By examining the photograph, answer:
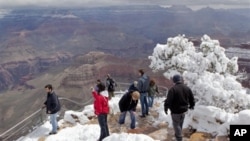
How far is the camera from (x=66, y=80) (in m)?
170

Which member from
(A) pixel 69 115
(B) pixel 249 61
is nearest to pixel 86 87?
(B) pixel 249 61

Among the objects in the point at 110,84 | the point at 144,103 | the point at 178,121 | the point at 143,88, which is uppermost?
the point at 178,121

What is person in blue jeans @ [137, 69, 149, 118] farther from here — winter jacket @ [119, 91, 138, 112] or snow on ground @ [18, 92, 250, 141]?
winter jacket @ [119, 91, 138, 112]

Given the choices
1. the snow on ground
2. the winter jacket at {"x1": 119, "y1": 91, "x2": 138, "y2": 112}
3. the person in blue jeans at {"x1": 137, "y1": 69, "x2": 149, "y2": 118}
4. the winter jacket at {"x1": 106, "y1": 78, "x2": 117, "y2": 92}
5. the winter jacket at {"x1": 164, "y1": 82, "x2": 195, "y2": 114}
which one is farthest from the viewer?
the winter jacket at {"x1": 106, "y1": 78, "x2": 117, "y2": 92}

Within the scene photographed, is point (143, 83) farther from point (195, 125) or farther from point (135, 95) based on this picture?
point (135, 95)

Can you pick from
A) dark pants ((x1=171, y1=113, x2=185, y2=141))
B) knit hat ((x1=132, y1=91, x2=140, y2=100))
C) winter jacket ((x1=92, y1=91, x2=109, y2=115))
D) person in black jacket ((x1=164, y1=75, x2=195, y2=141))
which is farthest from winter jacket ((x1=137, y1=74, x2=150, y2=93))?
person in black jacket ((x1=164, y1=75, x2=195, y2=141))

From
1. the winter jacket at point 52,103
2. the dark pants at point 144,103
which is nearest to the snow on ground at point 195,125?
the dark pants at point 144,103

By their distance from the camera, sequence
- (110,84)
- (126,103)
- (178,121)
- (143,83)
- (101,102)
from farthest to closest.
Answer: (110,84) → (143,83) → (126,103) → (101,102) → (178,121)

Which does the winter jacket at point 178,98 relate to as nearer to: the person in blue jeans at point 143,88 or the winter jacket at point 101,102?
the winter jacket at point 101,102

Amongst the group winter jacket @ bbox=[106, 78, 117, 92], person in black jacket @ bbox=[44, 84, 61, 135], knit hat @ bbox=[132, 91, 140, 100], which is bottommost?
winter jacket @ bbox=[106, 78, 117, 92]

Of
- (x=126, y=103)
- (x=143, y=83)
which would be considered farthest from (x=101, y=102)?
(x=143, y=83)

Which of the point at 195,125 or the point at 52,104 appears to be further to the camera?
the point at 52,104

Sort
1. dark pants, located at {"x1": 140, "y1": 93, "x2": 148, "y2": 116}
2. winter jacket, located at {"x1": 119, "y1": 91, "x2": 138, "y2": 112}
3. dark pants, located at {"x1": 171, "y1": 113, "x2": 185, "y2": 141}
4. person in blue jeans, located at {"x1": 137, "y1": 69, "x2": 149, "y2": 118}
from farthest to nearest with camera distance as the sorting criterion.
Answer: dark pants, located at {"x1": 140, "y1": 93, "x2": 148, "y2": 116} < person in blue jeans, located at {"x1": 137, "y1": 69, "x2": 149, "y2": 118} < winter jacket, located at {"x1": 119, "y1": 91, "x2": 138, "y2": 112} < dark pants, located at {"x1": 171, "y1": 113, "x2": 185, "y2": 141}

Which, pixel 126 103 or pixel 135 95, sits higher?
pixel 135 95
